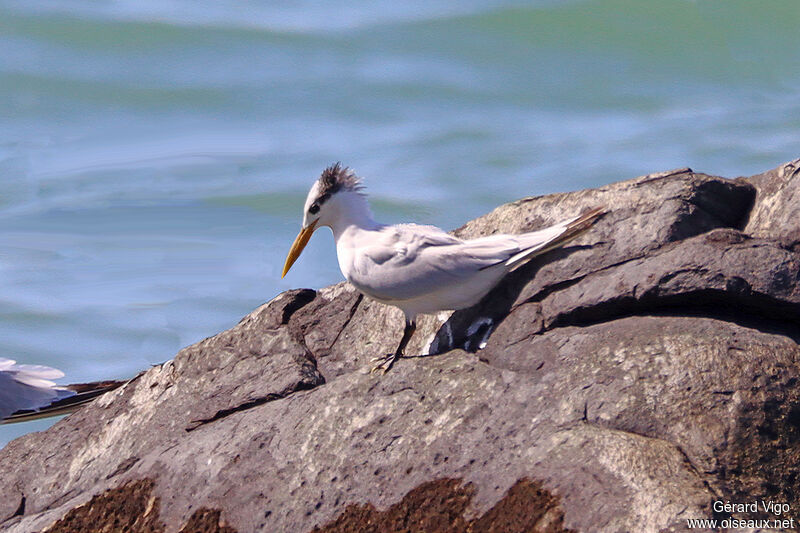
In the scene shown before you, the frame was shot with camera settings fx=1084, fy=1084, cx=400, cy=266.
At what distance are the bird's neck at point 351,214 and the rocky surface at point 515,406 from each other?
51 centimetres

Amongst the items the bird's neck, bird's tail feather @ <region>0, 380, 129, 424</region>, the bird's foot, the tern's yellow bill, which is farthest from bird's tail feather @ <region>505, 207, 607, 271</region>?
bird's tail feather @ <region>0, 380, 129, 424</region>

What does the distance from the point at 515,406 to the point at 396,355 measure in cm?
90

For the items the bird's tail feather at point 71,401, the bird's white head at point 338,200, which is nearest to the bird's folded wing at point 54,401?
the bird's tail feather at point 71,401

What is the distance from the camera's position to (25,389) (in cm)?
757

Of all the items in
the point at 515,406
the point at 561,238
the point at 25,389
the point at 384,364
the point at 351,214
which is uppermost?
the point at 351,214

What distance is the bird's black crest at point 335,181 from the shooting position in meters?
6.32

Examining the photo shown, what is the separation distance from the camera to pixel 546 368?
5117 millimetres

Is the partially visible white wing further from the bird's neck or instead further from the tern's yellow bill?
the bird's neck

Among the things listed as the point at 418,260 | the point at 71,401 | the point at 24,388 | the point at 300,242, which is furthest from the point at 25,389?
the point at 418,260

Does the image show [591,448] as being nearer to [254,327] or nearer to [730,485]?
[730,485]

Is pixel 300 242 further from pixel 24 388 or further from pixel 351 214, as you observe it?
pixel 24 388

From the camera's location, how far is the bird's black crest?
249 inches

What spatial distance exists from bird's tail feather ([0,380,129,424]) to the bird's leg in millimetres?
2053

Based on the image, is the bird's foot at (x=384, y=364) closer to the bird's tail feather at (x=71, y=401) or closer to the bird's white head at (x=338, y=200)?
the bird's white head at (x=338, y=200)
